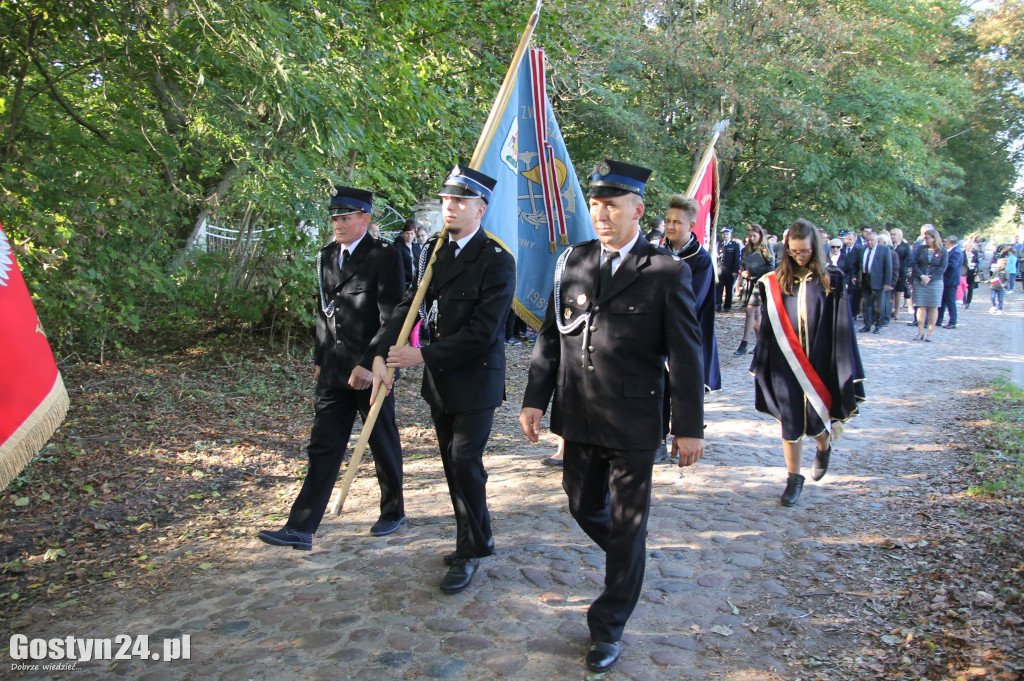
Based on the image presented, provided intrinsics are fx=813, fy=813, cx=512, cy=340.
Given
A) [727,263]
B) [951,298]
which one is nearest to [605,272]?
[727,263]

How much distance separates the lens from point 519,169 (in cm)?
574

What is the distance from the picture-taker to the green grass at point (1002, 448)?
603 centimetres

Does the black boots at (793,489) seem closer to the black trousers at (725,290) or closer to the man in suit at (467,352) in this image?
the man in suit at (467,352)

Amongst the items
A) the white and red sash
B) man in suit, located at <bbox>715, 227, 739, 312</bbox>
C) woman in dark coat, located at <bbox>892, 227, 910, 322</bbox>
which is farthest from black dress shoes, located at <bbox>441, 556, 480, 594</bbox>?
man in suit, located at <bbox>715, 227, 739, 312</bbox>

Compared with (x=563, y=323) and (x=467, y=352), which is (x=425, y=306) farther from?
(x=563, y=323)

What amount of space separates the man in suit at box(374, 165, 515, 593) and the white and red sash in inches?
101

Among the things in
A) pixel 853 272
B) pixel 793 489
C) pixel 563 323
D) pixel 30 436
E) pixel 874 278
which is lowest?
pixel 793 489

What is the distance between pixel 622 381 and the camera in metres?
3.66

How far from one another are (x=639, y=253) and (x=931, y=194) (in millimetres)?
32919

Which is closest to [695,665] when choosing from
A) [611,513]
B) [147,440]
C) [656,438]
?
[611,513]

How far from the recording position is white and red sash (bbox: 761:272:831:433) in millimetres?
5953

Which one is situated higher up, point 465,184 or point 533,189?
point 533,189

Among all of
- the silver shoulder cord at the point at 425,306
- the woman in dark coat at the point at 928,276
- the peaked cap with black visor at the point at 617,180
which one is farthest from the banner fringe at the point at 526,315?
the woman in dark coat at the point at 928,276

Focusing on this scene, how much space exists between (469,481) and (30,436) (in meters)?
2.12
